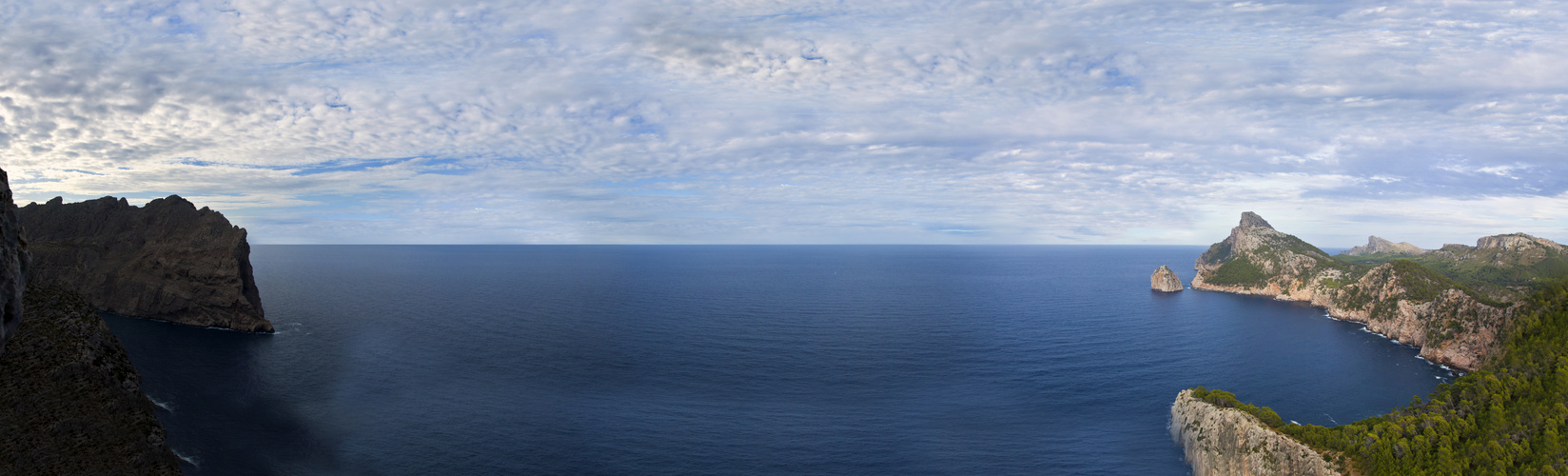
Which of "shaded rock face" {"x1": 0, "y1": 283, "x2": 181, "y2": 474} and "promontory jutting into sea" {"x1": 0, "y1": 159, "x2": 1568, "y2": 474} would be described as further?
"promontory jutting into sea" {"x1": 0, "y1": 159, "x2": 1568, "y2": 474}

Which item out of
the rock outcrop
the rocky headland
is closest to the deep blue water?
the rock outcrop

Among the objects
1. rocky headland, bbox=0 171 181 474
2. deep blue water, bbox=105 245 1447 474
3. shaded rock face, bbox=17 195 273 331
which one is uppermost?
shaded rock face, bbox=17 195 273 331

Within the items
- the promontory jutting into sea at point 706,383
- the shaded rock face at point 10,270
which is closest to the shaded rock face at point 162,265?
the promontory jutting into sea at point 706,383

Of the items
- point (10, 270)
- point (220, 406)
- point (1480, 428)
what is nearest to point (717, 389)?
point (220, 406)

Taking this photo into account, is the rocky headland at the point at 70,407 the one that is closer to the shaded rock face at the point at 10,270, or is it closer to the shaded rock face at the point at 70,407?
the shaded rock face at the point at 70,407

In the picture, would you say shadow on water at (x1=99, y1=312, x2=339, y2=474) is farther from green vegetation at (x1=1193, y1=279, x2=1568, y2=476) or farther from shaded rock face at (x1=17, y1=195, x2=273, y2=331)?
green vegetation at (x1=1193, y1=279, x2=1568, y2=476)

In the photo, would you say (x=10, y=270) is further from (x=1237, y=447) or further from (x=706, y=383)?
(x=706, y=383)
